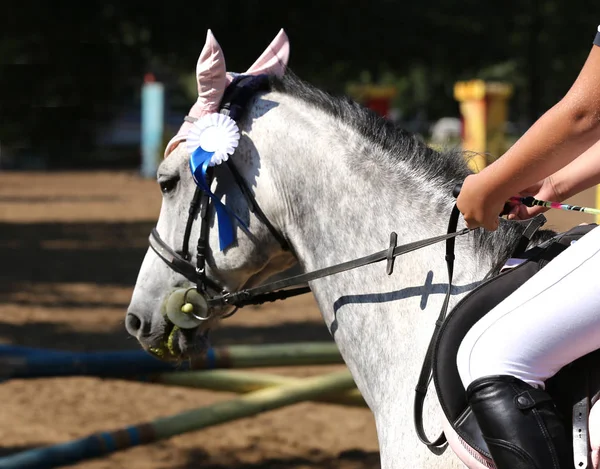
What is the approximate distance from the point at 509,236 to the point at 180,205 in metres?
1.05

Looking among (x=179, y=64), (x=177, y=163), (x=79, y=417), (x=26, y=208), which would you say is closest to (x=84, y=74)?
(x=179, y=64)

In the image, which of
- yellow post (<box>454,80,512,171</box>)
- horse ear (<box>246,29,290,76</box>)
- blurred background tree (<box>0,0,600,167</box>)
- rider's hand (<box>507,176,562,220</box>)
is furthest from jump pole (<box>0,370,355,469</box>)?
yellow post (<box>454,80,512,171</box>)

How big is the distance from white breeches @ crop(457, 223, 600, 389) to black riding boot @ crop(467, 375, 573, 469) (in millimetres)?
34

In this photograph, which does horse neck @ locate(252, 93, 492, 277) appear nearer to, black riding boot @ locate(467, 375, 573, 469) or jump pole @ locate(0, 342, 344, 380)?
black riding boot @ locate(467, 375, 573, 469)

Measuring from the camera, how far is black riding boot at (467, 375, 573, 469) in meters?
1.99

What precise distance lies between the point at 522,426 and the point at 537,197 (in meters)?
0.80

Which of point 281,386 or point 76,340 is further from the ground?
point 281,386

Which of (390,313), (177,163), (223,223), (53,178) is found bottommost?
(53,178)

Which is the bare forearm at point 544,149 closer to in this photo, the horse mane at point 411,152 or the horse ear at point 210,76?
the horse mane at point 411,152

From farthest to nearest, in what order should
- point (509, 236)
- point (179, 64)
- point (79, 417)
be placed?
point (179, 64) → point (79, 417) → point (509, 236)

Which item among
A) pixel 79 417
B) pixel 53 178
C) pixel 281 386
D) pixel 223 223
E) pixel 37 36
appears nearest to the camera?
pixel 223 223

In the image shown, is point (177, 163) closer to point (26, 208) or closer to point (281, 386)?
point (281, 386)

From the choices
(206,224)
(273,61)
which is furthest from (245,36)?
(206,224)

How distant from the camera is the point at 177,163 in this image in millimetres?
2779
